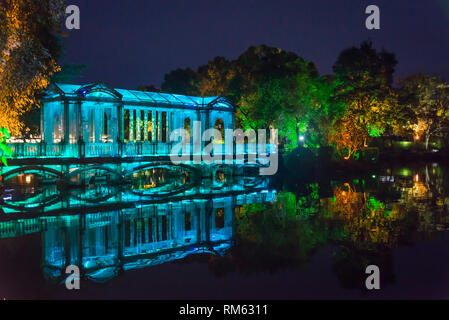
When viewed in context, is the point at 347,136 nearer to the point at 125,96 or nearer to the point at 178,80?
the point at 125,96

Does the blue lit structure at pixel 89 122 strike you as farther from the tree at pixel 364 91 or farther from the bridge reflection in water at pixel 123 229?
the tree at pixel 364 91

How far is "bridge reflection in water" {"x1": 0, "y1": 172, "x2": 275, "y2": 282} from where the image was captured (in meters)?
10.9

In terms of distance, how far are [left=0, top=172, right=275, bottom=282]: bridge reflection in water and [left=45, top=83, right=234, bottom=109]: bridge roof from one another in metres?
5.80

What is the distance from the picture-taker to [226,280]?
9648 millimetres

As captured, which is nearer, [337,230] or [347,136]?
[337,230]

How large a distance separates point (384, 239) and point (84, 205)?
42.7ft

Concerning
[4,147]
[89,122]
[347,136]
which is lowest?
[4,147]

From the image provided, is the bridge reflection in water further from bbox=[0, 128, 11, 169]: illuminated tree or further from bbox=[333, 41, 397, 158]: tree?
bbox=[333, 41, 397, 158]: tree

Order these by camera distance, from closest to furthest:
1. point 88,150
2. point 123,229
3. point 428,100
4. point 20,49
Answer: point 123,229, point 20,49, point 88,150, point 428,100

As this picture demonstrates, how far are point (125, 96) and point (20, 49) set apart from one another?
9.28m

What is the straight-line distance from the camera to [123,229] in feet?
47.2

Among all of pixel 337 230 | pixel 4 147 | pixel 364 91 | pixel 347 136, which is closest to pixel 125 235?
pixel 337 230
